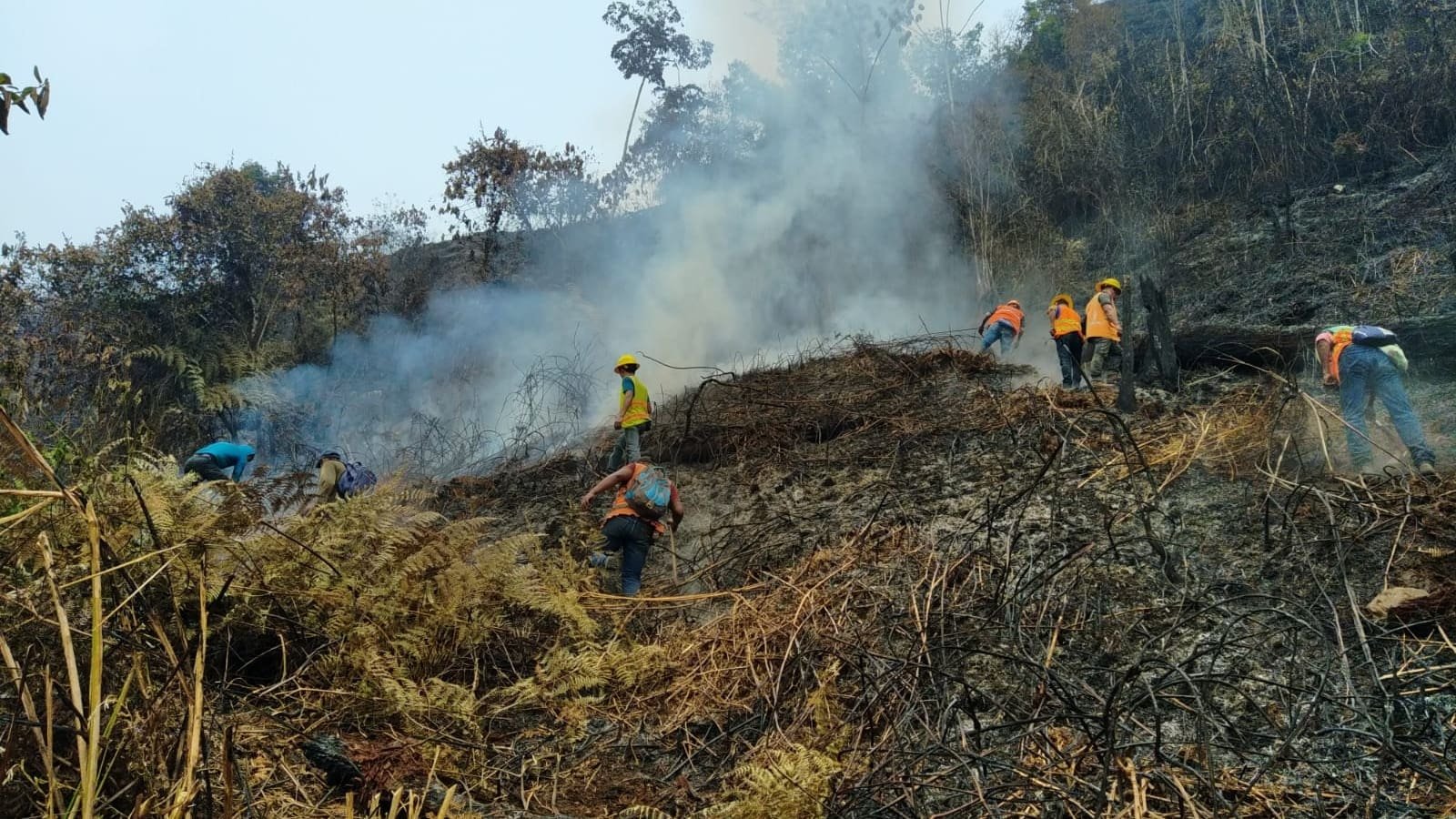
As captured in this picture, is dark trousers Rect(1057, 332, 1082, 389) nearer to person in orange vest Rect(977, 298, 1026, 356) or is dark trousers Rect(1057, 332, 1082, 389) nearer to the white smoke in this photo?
person in orange vest Rect(977, 298, 1026, 356)

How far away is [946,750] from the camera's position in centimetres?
313

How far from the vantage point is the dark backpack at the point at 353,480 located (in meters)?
9.09

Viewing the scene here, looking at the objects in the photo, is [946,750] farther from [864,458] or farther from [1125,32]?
[1125,32]

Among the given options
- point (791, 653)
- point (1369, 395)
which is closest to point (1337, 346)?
point (1369, 395)

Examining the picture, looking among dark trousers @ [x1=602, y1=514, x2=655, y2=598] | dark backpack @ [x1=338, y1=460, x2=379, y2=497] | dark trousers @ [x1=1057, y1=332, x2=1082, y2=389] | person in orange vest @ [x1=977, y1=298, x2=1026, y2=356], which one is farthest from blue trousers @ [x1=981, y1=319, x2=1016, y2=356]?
dark backpack @ [x1=338, y1=460, x2=379, y2=497]

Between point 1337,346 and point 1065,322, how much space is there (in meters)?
3.76

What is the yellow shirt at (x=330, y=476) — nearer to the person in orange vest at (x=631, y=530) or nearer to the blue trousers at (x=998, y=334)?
the person in orange vest at (x=631, y=530)

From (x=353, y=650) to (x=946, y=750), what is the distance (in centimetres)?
341

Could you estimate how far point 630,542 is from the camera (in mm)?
7383

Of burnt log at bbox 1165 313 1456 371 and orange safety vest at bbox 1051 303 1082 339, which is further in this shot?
orange safety vest at bbox 1051 303 1082 339

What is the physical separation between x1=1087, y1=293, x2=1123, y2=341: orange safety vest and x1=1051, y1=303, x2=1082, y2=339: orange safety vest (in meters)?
0.15

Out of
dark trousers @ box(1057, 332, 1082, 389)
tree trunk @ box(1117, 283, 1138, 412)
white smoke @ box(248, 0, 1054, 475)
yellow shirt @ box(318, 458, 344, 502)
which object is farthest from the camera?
white smoke @ box(248, 0, 1054, 475)

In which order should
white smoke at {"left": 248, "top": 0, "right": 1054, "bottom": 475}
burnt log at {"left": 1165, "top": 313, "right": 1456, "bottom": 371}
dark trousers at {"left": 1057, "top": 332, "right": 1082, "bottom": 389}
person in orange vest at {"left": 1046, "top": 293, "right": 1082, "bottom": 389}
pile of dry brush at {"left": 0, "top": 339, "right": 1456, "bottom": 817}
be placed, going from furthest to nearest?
white smoke at {"left": 248, "top": 0, "right": 1054, "bottom": 475}
person in orange vest at {"left": 1046, "top": 293, "right": 1082, "bottom": 389}
dark trousers at {"left": 1057, "top": 332, "right": 1082, "bottom": 389}
burnt log at {"left": 1165, "top": 313, "right": 1456, "bottom": 371}
pile of dry brush at {"left": 0, "top": 339, "right": 1456, "bottom": 817}

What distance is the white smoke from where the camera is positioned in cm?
1741
